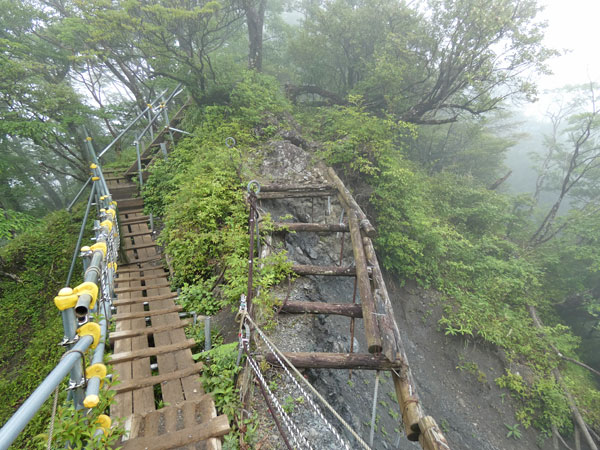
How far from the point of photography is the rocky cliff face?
3.77 metres

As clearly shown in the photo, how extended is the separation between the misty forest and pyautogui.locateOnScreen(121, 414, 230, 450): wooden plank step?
0.42 ft

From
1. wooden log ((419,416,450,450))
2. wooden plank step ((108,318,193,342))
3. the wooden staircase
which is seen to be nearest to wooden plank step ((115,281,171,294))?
the wooden staircase

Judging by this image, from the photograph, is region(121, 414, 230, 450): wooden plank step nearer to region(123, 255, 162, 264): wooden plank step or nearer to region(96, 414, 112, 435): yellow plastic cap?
region(96, 414, 112, 435): yellow plastic cap

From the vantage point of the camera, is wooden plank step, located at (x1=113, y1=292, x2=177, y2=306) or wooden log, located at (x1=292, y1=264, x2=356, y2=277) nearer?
wooden plank step, located at (x1=113, y1=292, x2=177, y2=306)

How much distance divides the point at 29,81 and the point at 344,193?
10788 mm

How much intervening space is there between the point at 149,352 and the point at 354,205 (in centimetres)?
490

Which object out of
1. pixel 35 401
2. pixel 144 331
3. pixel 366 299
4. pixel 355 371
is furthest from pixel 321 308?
pixel 35 401

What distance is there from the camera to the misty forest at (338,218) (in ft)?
15.9

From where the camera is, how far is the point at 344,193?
6.77 m

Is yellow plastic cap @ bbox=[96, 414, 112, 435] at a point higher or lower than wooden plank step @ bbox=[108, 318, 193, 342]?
higher

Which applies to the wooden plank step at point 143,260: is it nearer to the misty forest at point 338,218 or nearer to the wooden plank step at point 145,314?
the misty forest at point 338,218

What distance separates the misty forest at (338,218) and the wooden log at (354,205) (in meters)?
1.47

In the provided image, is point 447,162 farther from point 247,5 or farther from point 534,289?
point 247,5

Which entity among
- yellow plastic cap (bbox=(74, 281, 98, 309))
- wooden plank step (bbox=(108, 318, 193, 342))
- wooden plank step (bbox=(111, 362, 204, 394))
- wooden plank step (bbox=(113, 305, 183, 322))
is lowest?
wooden plank step (bbox=(111, 362, 204, 394))
